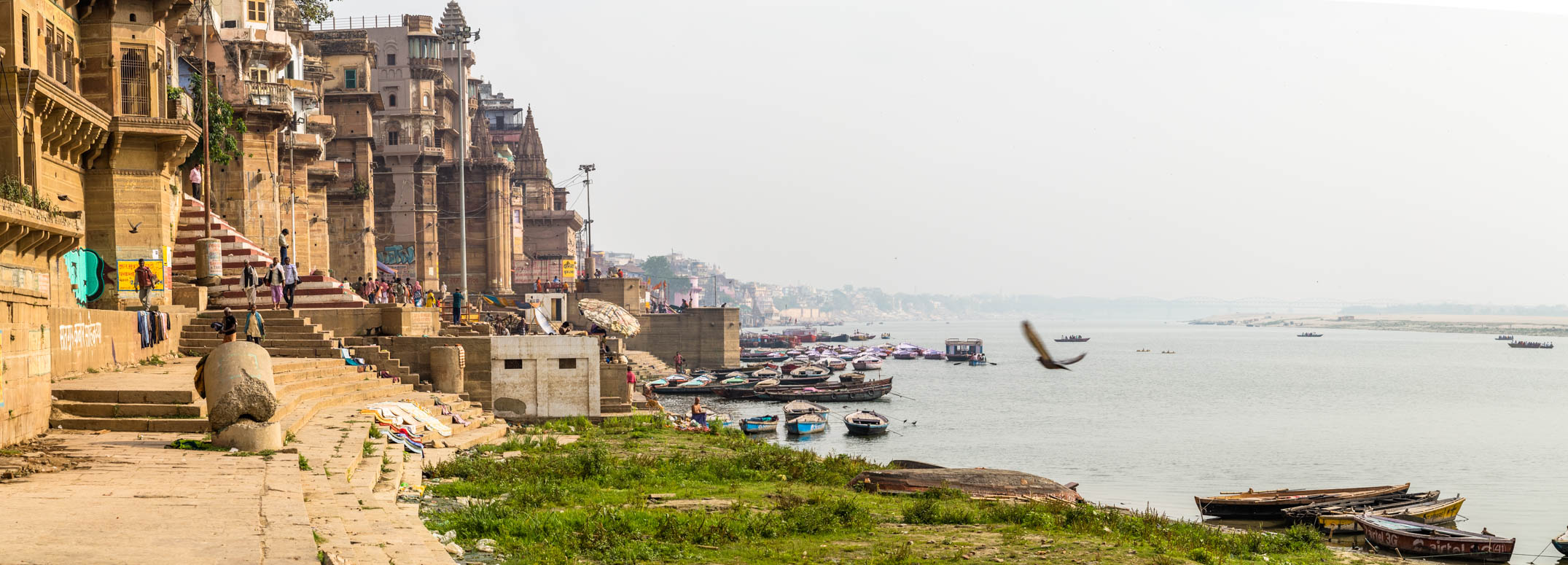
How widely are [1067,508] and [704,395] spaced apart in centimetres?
5637

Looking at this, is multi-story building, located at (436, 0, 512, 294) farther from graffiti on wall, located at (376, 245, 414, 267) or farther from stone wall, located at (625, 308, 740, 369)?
stone wall, located at (625, 308, 740, 369)

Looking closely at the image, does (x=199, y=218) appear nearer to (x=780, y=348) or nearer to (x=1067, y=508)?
(x=1067, y=508)

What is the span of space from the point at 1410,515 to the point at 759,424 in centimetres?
2754

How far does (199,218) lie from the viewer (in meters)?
34.4

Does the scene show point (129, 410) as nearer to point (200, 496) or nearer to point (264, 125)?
point (200, 496)

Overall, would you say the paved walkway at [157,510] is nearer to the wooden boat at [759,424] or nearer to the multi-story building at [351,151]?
the wooden boat at [759,424]

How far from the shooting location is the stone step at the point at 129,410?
55.1ft

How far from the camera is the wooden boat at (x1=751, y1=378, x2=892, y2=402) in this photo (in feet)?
241

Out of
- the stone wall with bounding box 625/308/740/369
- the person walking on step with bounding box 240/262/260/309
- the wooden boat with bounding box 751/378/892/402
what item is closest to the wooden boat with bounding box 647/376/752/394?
the wooden boat with bounding box 751/378/892/402

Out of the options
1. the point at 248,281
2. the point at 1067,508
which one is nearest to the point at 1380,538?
the point at 1067,508

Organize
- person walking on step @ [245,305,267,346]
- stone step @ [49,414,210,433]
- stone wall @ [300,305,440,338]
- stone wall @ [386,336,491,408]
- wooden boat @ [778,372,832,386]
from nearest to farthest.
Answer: stone step @ [49,414,210,433] < person walking on step @ [245,305,267,346] < stone wall @ [300,305,440,338] < stone wall @ [386,336,491,408] < wooden boat @ [778,372,832,386]

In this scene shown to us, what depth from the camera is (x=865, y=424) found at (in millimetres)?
56000

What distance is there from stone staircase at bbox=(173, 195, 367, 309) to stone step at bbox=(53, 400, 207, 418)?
52.7 feet

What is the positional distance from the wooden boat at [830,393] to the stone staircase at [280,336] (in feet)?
147
